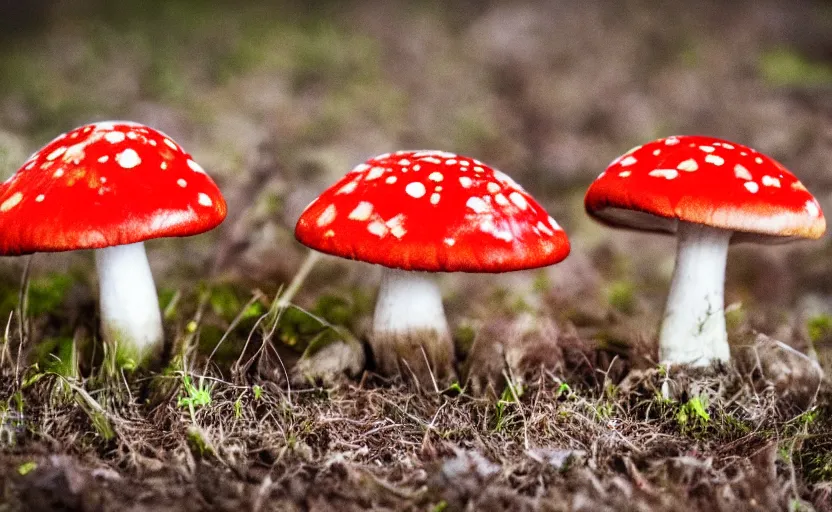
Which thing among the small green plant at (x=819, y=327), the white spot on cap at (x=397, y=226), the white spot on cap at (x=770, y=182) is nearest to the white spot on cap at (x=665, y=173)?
the white spot on cap at (x=770, y=182)

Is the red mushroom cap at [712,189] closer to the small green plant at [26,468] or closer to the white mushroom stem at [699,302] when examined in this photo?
the white mushroom stem at [699,302]

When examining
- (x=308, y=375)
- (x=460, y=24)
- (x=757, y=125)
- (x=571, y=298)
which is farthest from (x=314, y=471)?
(x=460, y=24)

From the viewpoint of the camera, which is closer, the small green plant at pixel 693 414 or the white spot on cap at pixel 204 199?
the white spot on cap at pixel 204 199

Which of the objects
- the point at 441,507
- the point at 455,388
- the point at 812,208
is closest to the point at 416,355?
the point at 455,388

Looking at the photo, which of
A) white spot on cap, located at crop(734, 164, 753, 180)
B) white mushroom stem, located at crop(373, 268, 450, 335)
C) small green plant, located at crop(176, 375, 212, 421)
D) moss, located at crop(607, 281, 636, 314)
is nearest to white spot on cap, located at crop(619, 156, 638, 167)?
white spot on cap, located at crop(734, 164, 753, 180)

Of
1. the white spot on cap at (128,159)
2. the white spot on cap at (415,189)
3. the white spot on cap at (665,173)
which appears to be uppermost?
the white spot on cap at (128,159)

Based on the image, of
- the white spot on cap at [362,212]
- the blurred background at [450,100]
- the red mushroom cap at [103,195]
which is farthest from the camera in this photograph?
the blurred background at [450,100]

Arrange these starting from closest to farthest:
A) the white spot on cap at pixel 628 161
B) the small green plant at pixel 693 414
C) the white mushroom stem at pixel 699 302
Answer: the small green plant at pixel 693 414 < the white spot on cap at pixel 628 161 < the white mushroom stem at pixel 699 302

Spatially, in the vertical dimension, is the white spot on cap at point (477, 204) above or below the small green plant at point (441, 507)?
above
